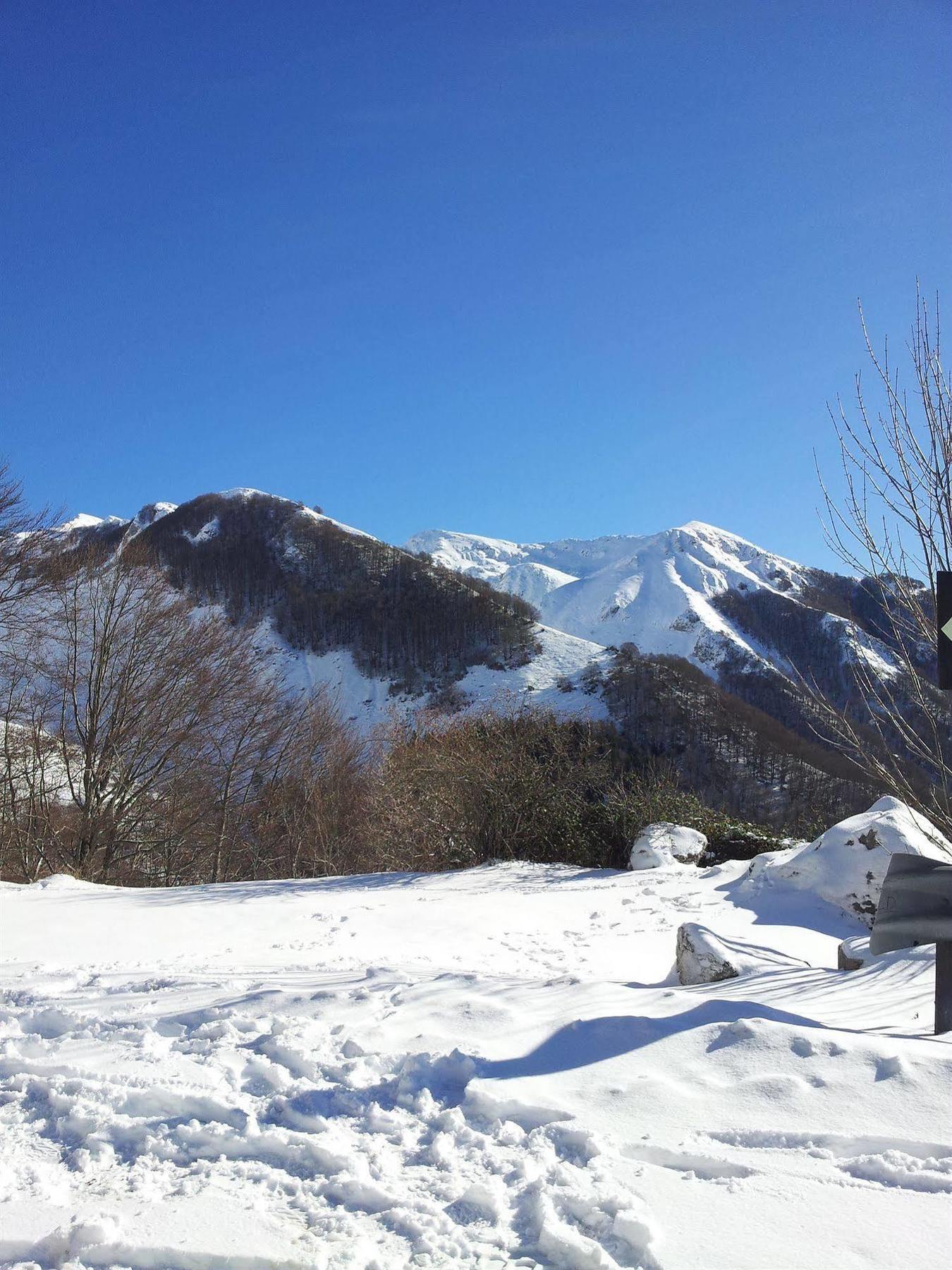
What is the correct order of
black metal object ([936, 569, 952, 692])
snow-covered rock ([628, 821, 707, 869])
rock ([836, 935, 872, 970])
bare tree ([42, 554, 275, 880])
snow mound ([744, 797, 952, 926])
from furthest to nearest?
bare tree ([42, 554, 275, 880]), snow-covered rock ([628, 821, 707, 869]), snow mound ([744, 797, 952, 926]), rock ([836, 935, 872, 970]), black metal object ([936, 569, 952, 692])

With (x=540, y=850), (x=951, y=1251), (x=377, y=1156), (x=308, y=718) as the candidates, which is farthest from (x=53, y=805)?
(x=951, y=1251)

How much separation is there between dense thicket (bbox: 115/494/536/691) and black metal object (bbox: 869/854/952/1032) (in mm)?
58408

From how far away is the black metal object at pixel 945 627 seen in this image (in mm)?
3439

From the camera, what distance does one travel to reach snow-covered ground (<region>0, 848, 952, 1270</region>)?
195 cm

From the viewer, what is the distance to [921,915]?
3326 mm

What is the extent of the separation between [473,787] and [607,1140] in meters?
10.0

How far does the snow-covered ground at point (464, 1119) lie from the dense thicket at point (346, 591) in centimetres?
5812

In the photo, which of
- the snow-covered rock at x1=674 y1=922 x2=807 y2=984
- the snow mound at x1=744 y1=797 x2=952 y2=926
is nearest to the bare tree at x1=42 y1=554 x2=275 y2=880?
the snow mound at x1=744 y1=797 x2=952 y2=926

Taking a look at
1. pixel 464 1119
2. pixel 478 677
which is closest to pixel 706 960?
pixel 464 1119

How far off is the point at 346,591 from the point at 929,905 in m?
78.0

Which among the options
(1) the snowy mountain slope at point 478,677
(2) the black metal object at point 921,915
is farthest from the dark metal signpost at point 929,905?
(1) the snowy mountain slope at point 478,677

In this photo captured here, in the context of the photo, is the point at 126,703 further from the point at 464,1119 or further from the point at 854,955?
the point at 464,1119

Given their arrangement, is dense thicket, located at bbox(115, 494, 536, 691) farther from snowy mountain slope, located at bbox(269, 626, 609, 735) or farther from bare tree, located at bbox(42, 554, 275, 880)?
bare tree, located at bbox(42, 554, 275, 880)

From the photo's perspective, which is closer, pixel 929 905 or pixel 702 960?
pixel 929 905
